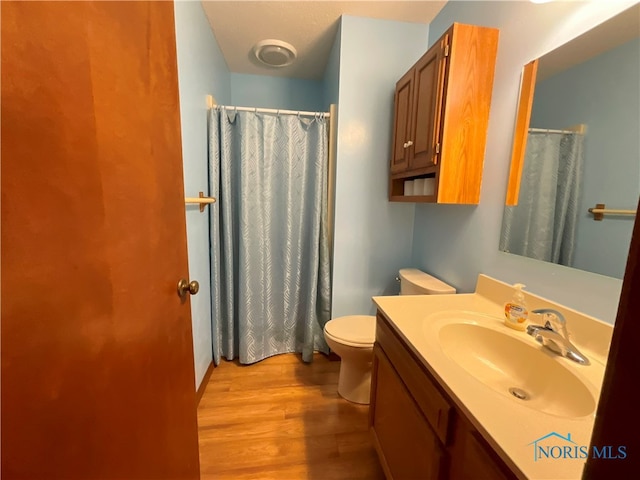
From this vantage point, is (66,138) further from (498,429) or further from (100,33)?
(498,429)

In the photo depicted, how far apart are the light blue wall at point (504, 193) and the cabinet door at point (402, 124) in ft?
1.24

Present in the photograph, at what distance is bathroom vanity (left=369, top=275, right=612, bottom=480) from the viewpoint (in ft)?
1.69

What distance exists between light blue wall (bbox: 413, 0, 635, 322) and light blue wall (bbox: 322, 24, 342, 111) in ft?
2.11

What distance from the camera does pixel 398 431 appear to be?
0.95m

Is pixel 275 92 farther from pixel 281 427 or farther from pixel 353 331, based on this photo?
pixel 281 427

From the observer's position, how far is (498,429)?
0.52 m

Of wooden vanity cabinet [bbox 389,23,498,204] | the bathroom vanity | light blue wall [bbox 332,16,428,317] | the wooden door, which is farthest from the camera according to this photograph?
light blue wall [bbox 332,16,428,317]

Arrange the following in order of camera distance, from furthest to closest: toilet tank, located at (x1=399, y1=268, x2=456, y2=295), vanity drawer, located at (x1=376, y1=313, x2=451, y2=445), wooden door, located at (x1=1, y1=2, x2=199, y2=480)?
toilet tank, located at (x1=399, y1=268, x2=456, y2=295) < vanity drawer, located at (x1=376, y1=313, x2=451, y2=445) < wooden door, located at (x1=1, y1=2, x2=199, y2=480)

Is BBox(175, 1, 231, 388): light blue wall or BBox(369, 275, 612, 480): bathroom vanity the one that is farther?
BBox(175, 1, 231, 388): light blue wall

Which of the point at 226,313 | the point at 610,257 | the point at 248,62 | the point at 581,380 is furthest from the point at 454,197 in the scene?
the point at 248,62

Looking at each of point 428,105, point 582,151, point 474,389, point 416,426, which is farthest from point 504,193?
point 416,426

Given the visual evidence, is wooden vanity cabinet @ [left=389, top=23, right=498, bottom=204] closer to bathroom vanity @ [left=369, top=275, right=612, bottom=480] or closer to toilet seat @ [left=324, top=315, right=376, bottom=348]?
bathroom vanity @ [left=369, top=275, right=612, bottom=480]

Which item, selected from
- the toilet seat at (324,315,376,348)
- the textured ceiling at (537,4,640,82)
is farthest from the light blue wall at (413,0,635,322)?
the toilet seat at (324,315,376,348)

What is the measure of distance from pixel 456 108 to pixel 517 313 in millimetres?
905
